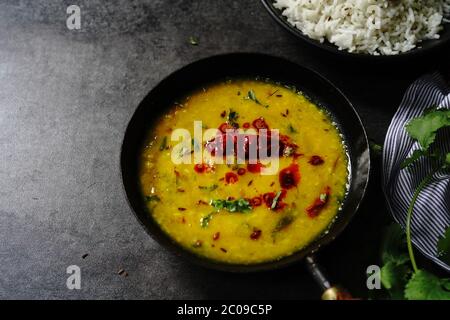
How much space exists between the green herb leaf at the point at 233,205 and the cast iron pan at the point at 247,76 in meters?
0.25

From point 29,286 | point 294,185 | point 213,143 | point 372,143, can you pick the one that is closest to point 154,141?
point 213,143

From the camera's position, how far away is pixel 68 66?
3135 millimetres

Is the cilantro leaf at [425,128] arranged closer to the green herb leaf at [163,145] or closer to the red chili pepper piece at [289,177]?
the red chili pepper piece at [289,177]

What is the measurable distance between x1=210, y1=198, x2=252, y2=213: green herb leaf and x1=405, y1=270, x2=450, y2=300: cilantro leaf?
0.72 metres

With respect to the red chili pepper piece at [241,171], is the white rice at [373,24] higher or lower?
higher

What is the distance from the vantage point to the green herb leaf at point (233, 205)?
2525 millimetres

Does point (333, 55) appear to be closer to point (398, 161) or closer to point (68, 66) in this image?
point (398, 161)

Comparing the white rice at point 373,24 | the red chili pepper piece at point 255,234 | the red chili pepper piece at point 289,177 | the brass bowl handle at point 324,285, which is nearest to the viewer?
the brass bowl handle at point 324,285

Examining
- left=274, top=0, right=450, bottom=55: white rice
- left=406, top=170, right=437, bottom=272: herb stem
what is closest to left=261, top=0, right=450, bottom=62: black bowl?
left=274, top=0, right=450, bottom=55: white rice

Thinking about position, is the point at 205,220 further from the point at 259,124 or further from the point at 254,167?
the point at 259,124

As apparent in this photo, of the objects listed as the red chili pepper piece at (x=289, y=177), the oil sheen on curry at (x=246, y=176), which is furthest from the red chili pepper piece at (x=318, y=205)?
the red chili pepper piece at (x=289, y=177)

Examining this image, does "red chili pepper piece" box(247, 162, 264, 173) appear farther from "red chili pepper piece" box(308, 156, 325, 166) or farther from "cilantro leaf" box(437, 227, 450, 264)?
"cilantro leaf" box(437, 227, 450, 264)

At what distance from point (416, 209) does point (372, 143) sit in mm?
384

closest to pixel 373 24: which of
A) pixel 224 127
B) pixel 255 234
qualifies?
pixel 224 127
